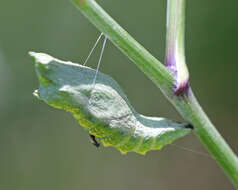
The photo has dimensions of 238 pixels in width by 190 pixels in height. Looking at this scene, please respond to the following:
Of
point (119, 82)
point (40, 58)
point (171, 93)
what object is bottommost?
point (119, 82)

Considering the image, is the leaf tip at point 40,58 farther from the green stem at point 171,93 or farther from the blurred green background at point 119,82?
the blurred green background at point 119,82

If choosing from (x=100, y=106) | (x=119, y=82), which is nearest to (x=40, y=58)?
(x=100, y=106)

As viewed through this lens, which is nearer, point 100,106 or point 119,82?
point 100,106

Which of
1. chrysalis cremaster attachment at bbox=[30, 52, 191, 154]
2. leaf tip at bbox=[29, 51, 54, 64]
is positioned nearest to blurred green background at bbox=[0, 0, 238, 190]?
chrysalis cremaster attachment at bbox=[30, 52, 191, 154]

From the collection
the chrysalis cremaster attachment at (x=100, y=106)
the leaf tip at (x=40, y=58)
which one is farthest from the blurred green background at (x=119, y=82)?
the leaf tip at (x=40, y=58)

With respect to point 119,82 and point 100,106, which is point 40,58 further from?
point 119,82

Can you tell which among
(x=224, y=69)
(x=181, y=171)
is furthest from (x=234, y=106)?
(x=181, y=171)
